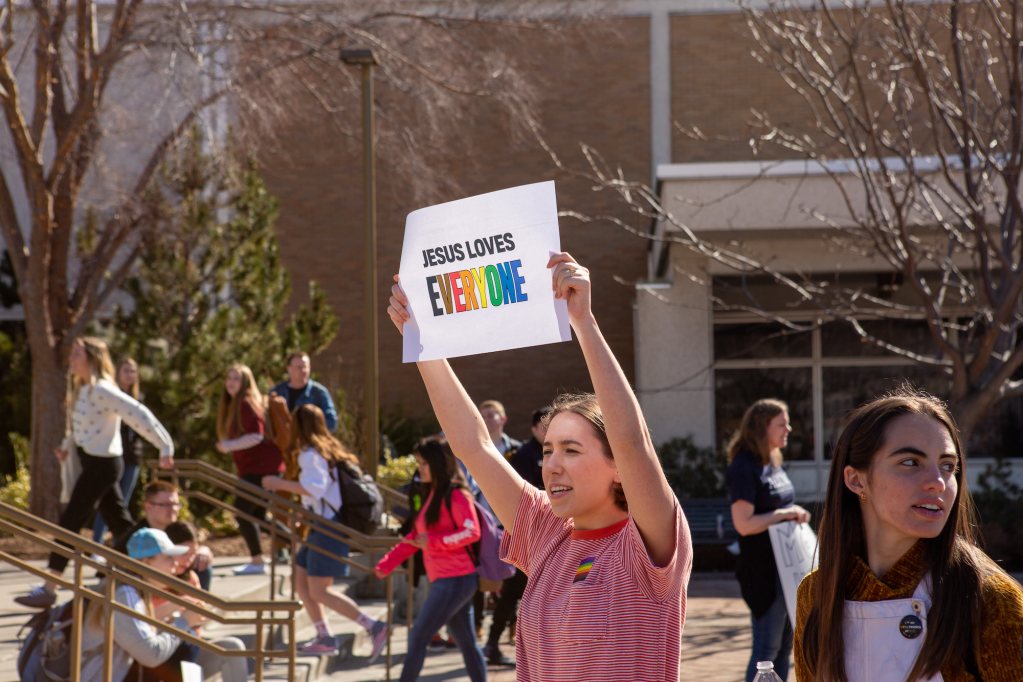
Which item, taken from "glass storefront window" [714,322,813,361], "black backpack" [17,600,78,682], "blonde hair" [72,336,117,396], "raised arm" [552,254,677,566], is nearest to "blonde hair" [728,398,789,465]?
"raised arm" [552,254,677,566]

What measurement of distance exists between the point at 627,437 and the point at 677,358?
12515mm

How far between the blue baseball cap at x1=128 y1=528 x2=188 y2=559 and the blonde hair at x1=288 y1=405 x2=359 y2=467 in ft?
7.89

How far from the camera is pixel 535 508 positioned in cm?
262

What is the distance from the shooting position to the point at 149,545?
195 inches

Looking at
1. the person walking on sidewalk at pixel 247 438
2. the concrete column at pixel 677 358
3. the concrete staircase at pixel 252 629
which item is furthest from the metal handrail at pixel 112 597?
the concrete column at pixel 677 358

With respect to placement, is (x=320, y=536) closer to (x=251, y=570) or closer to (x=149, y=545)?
(x=251, y=570)

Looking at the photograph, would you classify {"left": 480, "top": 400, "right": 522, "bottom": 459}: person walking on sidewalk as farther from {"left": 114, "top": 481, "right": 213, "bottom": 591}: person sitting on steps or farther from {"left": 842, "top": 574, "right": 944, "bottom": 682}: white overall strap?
{"left": 842, "top": 574, "right": 944, "bottom": 682}: white overall strap

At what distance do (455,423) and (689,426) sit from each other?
12.2m

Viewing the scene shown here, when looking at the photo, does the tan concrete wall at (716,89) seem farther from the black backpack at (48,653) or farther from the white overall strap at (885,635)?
the white overall strap at (885,635)

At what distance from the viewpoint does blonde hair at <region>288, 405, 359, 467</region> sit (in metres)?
7.40

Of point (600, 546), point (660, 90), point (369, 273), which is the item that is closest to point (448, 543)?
point (600, 546)

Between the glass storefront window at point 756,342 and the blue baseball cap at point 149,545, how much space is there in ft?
38.3

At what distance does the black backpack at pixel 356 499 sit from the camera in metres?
7.51

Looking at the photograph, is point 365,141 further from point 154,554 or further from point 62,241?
point 154,554
